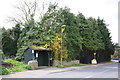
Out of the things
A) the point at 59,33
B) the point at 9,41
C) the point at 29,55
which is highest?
the point at 59,33

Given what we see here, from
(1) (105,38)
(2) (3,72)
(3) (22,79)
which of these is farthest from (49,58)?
(1) (105,38)

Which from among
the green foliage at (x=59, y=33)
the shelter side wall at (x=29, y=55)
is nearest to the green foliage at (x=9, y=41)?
the green foliage at (x=59, y=33)

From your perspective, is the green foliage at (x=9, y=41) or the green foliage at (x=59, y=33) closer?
Answer: the green foliage at (x=59, y=33)

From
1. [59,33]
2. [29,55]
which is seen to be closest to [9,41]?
[59,33]

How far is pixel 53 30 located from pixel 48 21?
2773mm

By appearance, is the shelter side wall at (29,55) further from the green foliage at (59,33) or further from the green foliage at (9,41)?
the green foliage at (9,41)

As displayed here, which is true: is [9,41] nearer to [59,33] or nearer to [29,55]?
[59,33]

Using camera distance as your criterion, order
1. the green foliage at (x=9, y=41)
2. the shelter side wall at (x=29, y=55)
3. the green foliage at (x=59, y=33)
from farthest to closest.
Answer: the green foliage at (x=9, y=41) < the green foliage at (x=59, y=33) < the shelter side wall at (x=29, y=55)

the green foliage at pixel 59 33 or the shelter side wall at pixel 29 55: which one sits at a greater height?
the green foliage at pixel 59 33

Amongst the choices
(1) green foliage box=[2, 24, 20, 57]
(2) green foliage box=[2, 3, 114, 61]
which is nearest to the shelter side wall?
(2) green foliage box=[2, 3, 114, 61]

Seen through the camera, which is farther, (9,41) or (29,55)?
(9,41)

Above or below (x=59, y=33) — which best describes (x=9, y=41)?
below

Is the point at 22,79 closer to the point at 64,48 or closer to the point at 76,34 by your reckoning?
the point at 64,48

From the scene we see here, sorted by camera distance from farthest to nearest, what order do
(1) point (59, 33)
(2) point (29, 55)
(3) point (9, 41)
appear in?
(3) point (9, 41)
(1) point (59, 33)
(2) point (29, 55)
